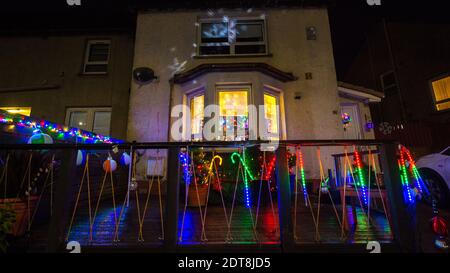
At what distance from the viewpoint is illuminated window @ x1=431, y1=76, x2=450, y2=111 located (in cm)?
862

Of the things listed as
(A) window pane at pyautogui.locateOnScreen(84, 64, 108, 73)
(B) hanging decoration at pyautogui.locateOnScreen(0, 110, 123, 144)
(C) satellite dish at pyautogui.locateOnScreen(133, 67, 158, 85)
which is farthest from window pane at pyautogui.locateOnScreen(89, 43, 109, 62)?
(B) hanging decoration at pyautogui.locateOnScreen(0, 110, 123, 144)

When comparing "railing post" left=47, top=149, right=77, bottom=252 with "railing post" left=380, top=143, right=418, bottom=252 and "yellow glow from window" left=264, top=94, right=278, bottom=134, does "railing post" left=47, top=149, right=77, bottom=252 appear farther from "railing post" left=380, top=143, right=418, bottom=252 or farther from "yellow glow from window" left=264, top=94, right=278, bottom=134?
"yellow glow from window" left=264, top=94, right=278, bottom=134

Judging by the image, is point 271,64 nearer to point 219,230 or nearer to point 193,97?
point 193,97

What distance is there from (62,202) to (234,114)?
4.72 metres

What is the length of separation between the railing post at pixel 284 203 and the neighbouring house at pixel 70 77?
686 centimetres

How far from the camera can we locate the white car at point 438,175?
458cm

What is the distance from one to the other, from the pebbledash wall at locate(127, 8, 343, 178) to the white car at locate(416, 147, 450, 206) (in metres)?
2.17

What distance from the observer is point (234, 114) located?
639 centimetres

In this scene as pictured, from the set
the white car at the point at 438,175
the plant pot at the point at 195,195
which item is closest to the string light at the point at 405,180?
the white car at the point at 438,175

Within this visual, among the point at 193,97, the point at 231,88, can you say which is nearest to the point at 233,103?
the point at 231,88

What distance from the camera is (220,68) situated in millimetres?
6398

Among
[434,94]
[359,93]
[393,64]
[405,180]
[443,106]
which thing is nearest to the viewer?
[405,180]
